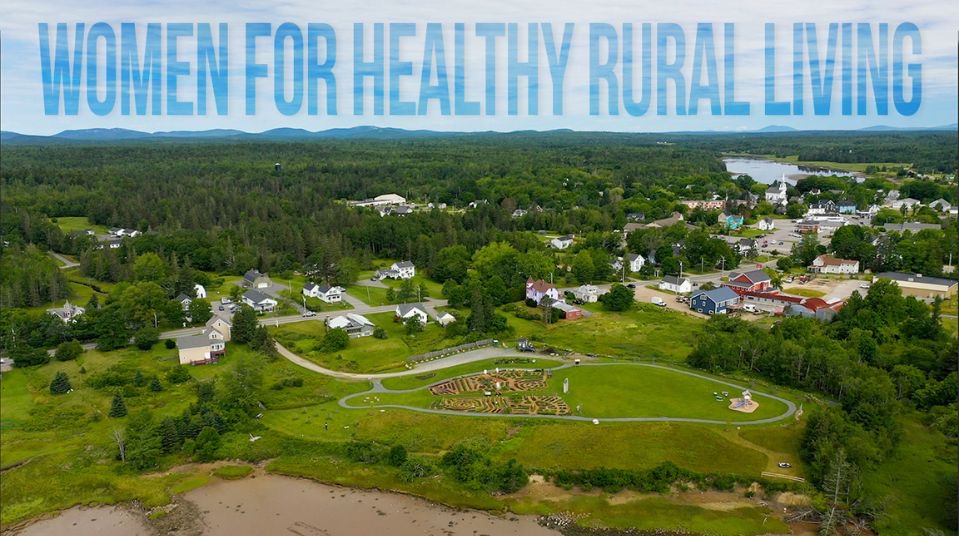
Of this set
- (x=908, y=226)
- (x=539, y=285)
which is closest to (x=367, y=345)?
(x=539, y=285)

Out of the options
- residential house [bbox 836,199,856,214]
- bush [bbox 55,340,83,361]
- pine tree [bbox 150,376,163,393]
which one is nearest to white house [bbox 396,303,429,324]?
pine tree [bbox 150,376,163,393]

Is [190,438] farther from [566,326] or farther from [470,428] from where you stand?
[566,326]

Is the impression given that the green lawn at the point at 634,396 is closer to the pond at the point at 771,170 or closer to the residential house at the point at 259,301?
the residential house at the point at 259,301

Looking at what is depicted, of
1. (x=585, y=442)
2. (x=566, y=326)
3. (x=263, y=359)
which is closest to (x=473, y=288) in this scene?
(x=566, y=326)

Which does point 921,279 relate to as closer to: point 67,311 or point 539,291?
point 539,291

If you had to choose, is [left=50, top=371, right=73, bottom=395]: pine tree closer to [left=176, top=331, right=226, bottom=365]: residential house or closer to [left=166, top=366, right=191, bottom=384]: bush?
[left=166, top=366, right=191, bottom=384]: bush

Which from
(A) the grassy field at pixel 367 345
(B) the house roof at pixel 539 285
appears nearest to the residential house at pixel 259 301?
(A) the grassy field at pixel 367 345
